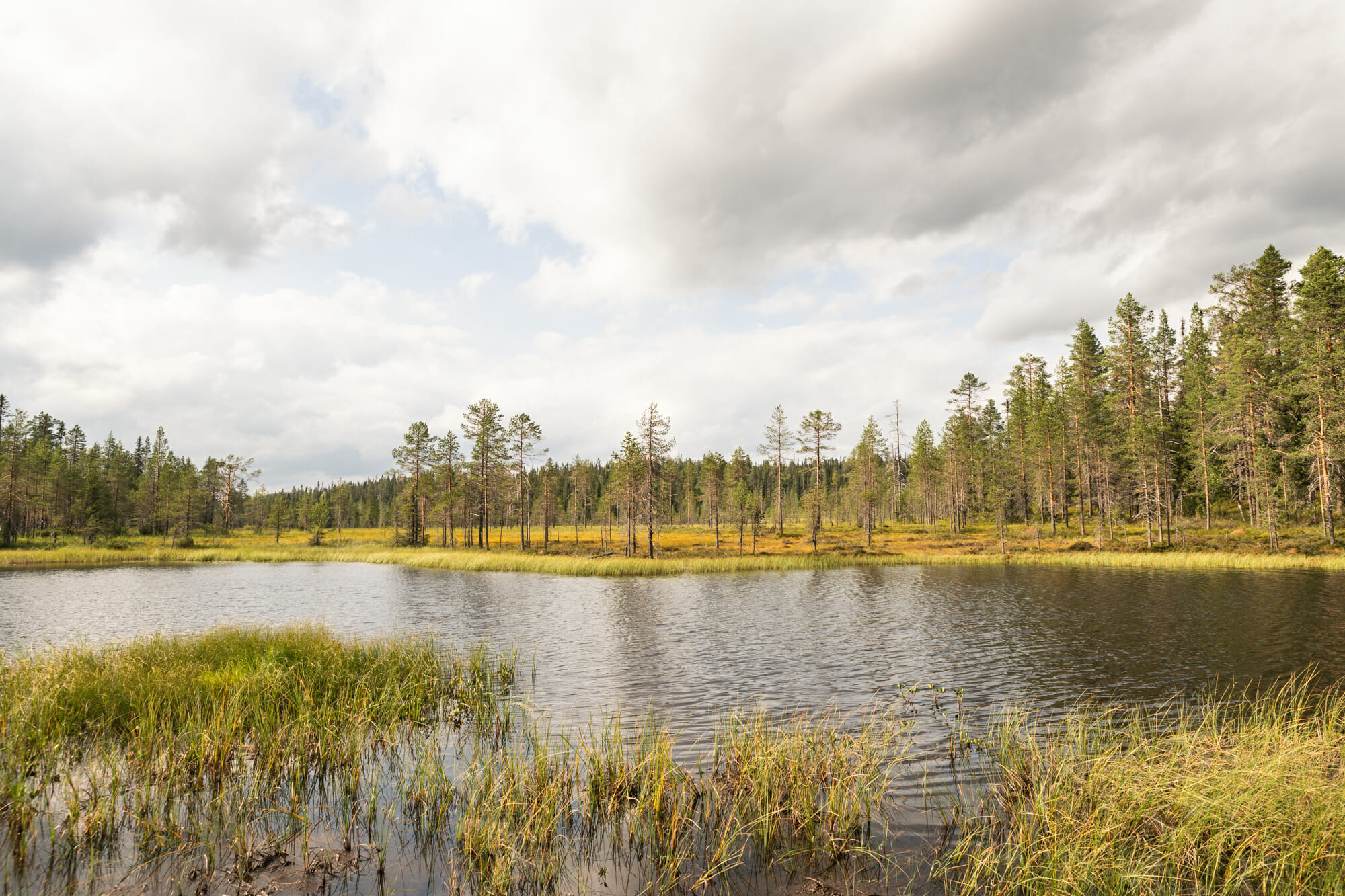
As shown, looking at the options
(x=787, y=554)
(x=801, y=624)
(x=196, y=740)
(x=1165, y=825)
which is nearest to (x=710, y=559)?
(x=787, y=554)

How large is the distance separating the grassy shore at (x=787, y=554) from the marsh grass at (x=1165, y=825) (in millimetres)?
42521

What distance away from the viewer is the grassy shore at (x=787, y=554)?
47.0 m

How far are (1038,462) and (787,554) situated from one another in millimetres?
37700

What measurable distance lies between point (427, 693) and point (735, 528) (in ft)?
310

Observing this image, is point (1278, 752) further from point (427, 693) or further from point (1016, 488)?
point (1016, 488)

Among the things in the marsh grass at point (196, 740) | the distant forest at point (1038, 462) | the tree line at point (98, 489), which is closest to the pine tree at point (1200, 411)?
the distant forest at point (1038, 462)

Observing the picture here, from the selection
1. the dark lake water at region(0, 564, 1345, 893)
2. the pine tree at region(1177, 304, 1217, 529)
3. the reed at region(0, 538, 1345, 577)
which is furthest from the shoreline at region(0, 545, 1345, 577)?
the pine tree at region(1177, 304, 1217, 529)

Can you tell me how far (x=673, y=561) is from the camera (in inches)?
2146

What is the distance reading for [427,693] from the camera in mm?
13383

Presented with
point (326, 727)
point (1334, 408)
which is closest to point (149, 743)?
point (326, 727)

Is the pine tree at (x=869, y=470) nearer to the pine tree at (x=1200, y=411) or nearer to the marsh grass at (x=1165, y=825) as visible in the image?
the pine tree at (x=1200, y=411)

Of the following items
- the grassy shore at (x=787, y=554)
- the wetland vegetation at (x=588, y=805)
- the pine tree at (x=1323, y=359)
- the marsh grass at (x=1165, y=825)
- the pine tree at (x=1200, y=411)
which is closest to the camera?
the marsh grass at (x=1165, y=825)

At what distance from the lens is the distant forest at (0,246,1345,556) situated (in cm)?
4953

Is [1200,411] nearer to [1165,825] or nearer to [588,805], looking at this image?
[1165,825]
